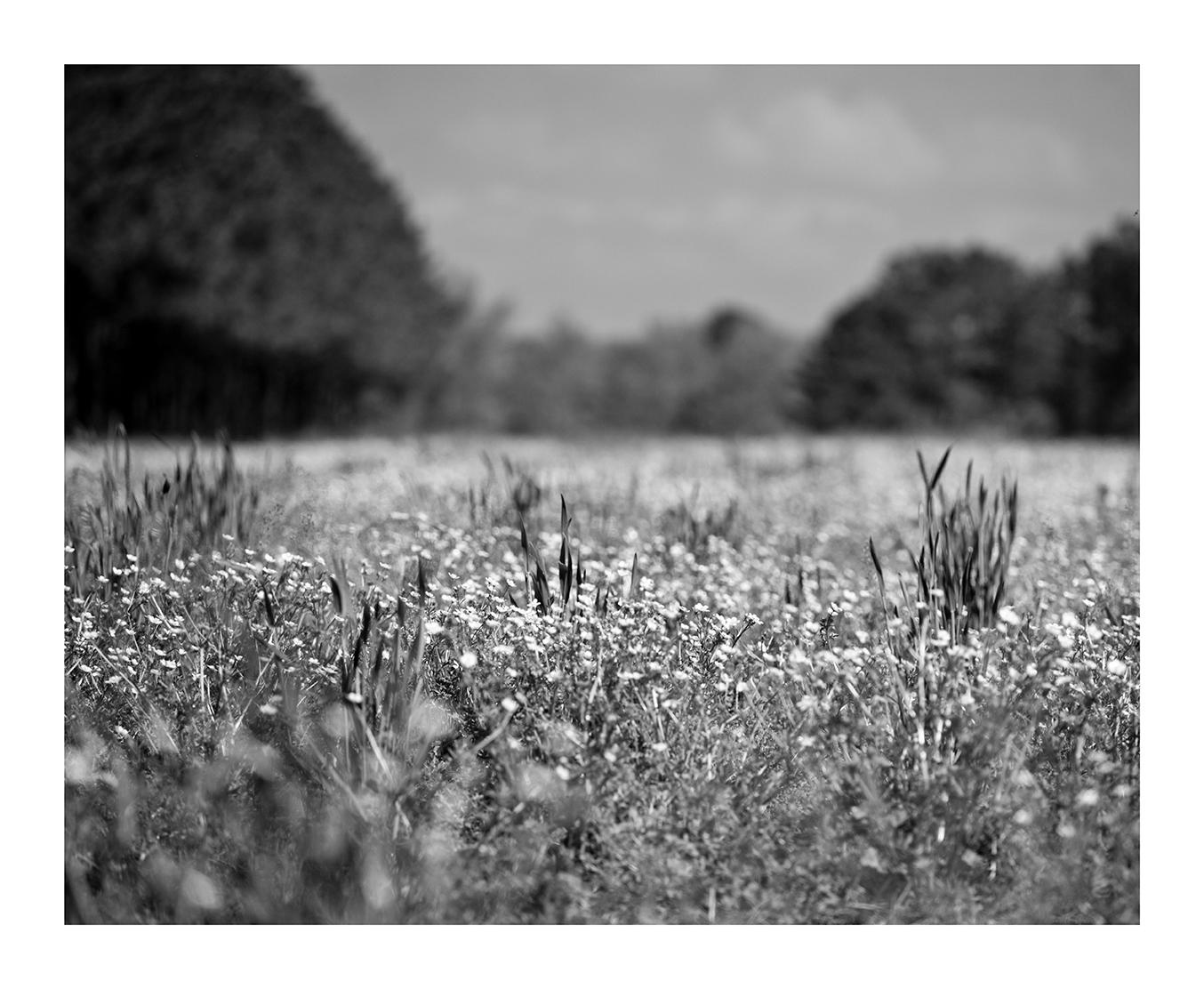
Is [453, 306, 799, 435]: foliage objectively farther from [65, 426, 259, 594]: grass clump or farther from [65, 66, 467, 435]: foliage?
[65, 426, 259, 594]: grass clump

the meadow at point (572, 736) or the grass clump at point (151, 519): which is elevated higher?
the grass clump at point (151, 519)

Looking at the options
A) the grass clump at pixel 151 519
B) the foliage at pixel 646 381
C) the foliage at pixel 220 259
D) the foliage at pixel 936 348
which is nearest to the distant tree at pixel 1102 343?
the foliage at pixel 936 348

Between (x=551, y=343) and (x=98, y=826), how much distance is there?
4055cm

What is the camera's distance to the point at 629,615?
366 cm

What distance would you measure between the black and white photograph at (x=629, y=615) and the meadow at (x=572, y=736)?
0.05 feet

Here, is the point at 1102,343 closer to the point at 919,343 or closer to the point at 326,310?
the point at 919,343

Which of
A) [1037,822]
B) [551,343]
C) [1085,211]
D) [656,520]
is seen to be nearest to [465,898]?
[1037,822]

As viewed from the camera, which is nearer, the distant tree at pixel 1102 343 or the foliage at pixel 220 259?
the foliage at pixel 220 259

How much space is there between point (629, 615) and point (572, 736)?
23.4 inches

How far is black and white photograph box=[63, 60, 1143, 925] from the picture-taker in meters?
3.15

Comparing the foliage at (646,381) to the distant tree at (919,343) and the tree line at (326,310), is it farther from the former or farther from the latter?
the distant tree at (919,343)

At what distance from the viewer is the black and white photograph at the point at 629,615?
3.15 m

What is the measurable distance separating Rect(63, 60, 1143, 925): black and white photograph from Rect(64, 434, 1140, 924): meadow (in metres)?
0.02

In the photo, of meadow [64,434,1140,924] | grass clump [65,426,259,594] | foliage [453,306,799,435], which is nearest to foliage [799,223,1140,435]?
foliage [453,306,799,435]
